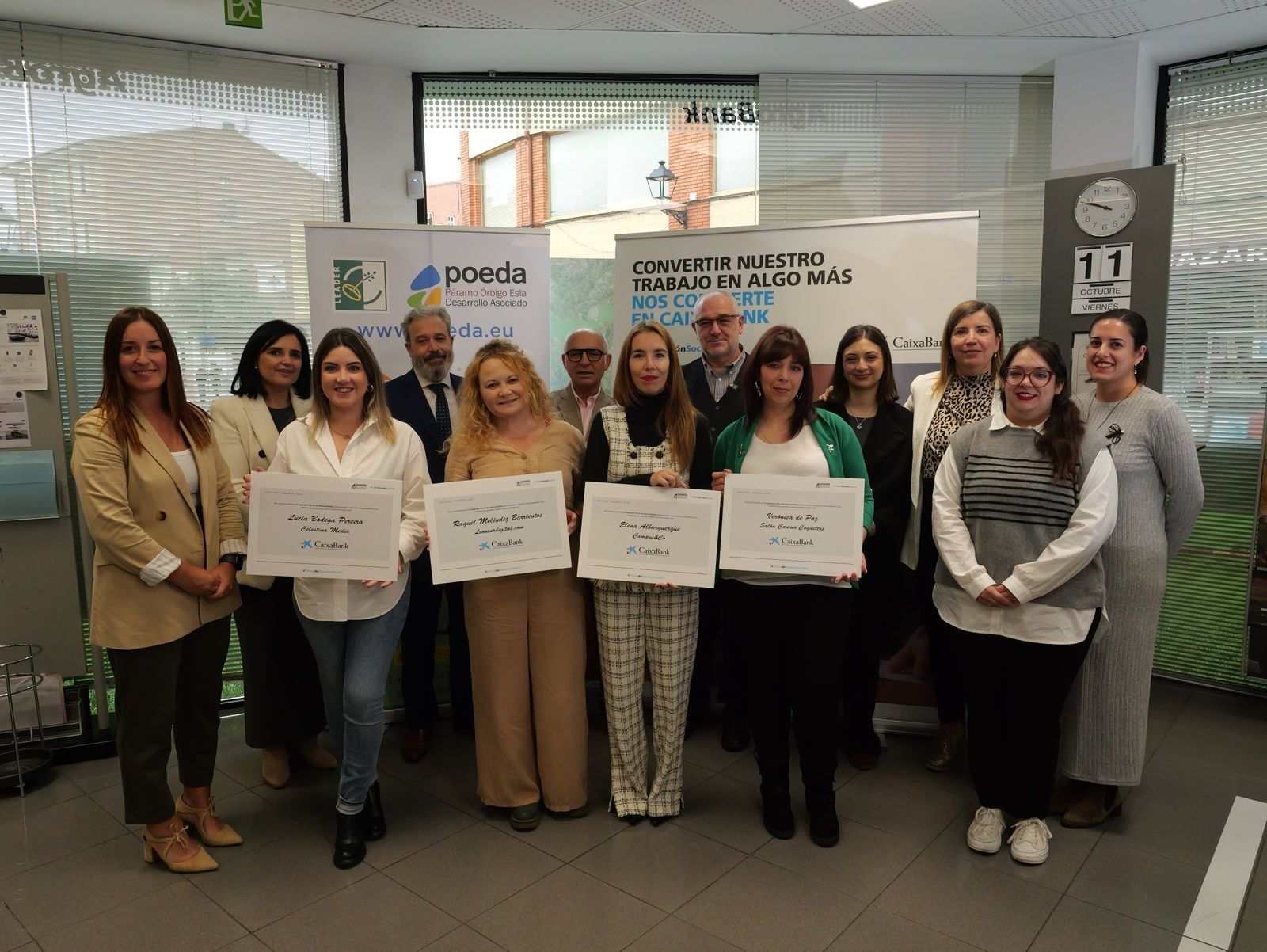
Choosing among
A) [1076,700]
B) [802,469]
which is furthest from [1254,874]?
[802,469]

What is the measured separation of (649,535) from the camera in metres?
2.58

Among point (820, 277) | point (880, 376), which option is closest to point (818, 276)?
point (820, 277)

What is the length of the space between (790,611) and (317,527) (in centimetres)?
147

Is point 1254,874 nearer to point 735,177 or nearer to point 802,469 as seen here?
point 802,469

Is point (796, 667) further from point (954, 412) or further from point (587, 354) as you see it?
point (587, 354)

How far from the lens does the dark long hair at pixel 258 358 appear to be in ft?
9.59

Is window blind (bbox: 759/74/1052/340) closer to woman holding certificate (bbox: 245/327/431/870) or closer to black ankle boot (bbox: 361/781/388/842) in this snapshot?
woman holding certificate (bbox: 245/327/431/870)

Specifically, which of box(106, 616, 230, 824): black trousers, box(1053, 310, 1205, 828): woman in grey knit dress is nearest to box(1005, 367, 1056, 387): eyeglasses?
box(1053, 310, 1205, 828): woman in grey knit dress

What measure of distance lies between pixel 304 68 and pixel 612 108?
1730 millimetres

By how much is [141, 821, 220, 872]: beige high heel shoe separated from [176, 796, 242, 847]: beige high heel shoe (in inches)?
4.3

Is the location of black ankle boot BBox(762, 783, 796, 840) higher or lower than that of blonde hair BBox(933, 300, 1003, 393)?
lower

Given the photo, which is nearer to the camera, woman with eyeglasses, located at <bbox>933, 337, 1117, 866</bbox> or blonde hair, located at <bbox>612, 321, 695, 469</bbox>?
woman with eyeglasses, located at <bbox>933, 337, 1117, 866</bbox>

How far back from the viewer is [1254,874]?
2564mm

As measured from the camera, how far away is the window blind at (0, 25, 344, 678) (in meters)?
4.06
